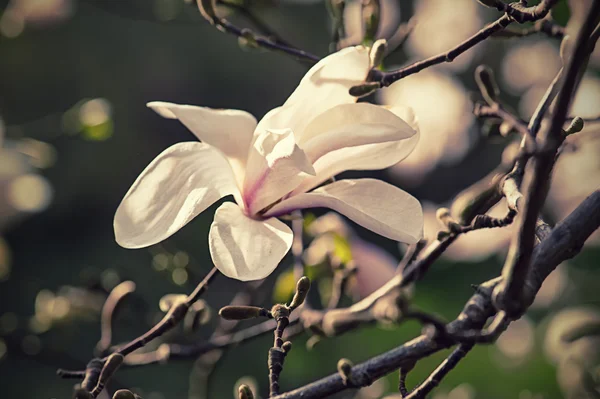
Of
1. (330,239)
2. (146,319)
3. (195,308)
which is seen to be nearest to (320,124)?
(195,308)

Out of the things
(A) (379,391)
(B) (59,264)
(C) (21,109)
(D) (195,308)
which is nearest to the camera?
(D) (195,308)

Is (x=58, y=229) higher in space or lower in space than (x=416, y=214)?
lower

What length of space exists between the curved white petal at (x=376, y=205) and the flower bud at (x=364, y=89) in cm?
7

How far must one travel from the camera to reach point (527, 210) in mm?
330

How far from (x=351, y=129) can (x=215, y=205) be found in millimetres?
977

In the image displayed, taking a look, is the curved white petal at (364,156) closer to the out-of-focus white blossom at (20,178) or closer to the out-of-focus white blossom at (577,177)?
the out-of-focus white blossom at (20,178)

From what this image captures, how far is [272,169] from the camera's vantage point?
503 millimetres

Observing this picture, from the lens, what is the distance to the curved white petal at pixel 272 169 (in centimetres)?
48

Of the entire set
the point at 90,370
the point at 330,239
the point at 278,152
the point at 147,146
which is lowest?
the point at 147,146

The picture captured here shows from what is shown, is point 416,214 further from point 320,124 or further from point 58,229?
point 58,229

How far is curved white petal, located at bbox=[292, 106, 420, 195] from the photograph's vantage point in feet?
1.75

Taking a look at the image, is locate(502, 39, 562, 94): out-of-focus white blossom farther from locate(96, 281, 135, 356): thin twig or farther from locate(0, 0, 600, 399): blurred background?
locate(96, 281, 135, 356): thin twig

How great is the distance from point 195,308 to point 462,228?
0.83 feet

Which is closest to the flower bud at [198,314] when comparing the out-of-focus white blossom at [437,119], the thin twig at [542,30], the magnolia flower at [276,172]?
the magnolia flower at [276,172]
